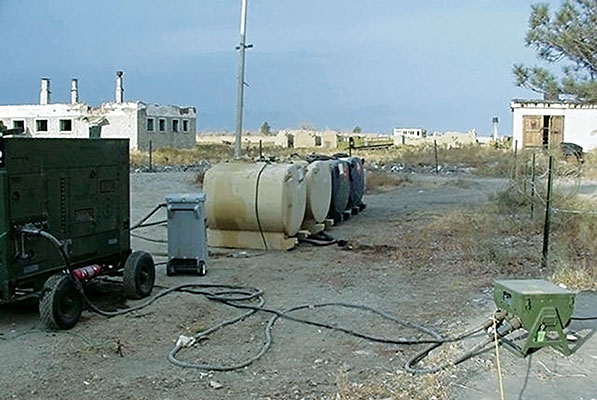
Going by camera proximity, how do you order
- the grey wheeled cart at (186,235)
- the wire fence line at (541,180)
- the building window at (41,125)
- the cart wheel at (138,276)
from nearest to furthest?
the cart wheel at (138,276) < the grey wheeled cart at (186,235) < the wire fence line at (541,180) < the building window at (41,125)

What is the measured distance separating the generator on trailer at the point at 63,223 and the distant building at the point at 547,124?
3688cm

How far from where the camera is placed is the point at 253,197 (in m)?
11.8

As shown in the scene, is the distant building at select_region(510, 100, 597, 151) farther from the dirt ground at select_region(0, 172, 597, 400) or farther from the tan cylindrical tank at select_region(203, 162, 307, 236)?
the dirt ground at select_region(0, 172, 597, 400)

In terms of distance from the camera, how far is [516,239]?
41.5 ft

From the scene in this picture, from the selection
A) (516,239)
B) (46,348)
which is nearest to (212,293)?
(46,348)

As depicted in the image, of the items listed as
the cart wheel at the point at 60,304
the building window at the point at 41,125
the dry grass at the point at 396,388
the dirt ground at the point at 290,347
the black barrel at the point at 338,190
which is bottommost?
the dirt ground at the point at 290,347

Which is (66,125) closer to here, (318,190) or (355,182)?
(355,182)

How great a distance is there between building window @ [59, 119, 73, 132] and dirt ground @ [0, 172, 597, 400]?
42.4 meters

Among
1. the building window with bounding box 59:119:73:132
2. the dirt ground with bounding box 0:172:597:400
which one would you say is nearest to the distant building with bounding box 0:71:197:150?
the building window with bounding box 59:119:73:132

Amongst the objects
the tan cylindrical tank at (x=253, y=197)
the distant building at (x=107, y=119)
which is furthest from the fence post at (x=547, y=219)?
the distant building at (x=107, y=119)

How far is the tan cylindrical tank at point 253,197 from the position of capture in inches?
464

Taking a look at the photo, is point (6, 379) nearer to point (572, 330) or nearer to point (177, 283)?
point (177, 283)

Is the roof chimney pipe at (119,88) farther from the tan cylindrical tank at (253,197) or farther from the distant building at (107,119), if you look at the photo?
the tan cylindrical tank at (253,197)

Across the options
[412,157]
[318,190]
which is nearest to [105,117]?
[412,157]
